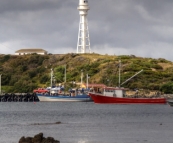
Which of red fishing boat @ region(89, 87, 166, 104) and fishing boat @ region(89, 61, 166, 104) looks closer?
fishing boat @ region(89, 61, 166, 104)

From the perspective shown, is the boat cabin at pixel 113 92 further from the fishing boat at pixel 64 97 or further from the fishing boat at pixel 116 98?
the fishing boat at pixel 64 97

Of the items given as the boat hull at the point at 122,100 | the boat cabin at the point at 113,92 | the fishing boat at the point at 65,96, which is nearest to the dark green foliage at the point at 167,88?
the fishing boat at the point at 65,96

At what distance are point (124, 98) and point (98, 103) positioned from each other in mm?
7174

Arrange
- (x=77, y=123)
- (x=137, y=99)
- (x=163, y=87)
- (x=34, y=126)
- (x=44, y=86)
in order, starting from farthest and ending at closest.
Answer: (x=44, y=86) → (x=163, y=87) → (x=137, y=99) → (x=77, y=123) → (x=34, y=126)

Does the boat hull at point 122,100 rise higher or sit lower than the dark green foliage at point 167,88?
lower

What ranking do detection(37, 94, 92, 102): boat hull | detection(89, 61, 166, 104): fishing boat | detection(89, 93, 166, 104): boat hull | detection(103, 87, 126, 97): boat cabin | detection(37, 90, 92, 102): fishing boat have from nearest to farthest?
detection(103, 87, 126, 97): boat cabin, detection(89, 61, 166, 104): fishing boat, detection(89, 93, 166, 104): boat hull, detection(37, 90, 92, 102): fishing boat, detection(37, 94, 92, 102): boat hull

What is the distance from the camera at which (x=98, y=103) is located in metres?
150

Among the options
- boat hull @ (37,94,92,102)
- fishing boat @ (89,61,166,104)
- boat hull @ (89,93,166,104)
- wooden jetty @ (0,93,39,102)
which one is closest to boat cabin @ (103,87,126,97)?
fishing boat @ (89,61,166,104)

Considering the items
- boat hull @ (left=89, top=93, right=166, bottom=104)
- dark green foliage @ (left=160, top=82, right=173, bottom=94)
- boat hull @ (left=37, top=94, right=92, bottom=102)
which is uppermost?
dark green foliage @ (left=160, top=82, right=173, bottom=94)

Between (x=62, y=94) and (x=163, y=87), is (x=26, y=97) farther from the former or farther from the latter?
(x=163, y=87)

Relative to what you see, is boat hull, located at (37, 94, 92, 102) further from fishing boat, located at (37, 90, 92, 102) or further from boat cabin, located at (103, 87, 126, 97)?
boat cabin, located at (103, 87, 126, 97)

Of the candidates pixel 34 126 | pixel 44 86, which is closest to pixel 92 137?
pixel 34 126

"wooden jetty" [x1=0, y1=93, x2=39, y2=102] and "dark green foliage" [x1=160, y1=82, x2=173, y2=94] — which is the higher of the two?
"dark green foliage" [x1=160, y1=82, x2=173, y2=94]

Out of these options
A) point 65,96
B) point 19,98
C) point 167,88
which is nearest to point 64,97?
point 65,96
